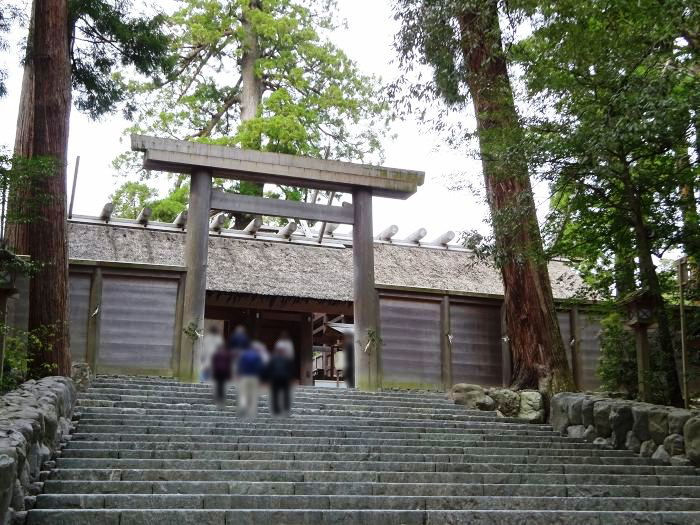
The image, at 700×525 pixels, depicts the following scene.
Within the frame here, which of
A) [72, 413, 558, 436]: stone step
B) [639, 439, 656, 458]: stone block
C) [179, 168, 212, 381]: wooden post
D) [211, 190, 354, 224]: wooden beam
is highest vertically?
[211, 190, 354, 224]: wooden beam

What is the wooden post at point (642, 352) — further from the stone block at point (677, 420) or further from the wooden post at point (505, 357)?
the wooden post at point (505, 357)

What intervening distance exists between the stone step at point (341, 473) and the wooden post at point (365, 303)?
6.60 meters

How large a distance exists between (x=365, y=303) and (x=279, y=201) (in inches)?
112

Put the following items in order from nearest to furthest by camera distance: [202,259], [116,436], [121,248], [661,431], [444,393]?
[116,436], [661,431], [202,259], [444,393], [121,248]

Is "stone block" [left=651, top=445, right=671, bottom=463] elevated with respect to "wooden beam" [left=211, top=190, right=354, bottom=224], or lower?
lower

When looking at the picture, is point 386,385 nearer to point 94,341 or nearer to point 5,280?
point 94,341

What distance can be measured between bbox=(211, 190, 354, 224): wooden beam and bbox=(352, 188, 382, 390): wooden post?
35 centimetres

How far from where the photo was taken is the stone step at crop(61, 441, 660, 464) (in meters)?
9.17

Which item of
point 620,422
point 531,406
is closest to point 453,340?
point 531,406

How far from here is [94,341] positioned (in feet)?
50.2

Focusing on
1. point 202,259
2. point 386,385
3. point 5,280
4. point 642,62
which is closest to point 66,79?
point 202,259

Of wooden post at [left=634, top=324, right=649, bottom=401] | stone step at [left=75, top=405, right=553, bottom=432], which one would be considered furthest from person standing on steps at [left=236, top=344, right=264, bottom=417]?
wooden post at [left=634, top=324, right=649, bottom=401]

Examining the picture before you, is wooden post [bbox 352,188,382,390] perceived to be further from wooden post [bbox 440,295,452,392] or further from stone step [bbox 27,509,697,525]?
stone step [bbox 27,509,697,525]

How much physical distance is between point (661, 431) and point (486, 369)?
22.1 ft
